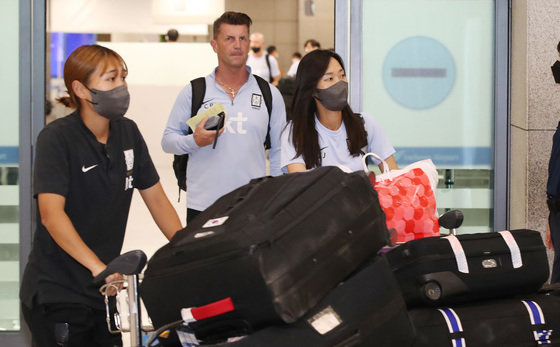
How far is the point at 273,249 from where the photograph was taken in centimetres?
228

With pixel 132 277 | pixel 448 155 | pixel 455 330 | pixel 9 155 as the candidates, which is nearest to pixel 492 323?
pixel 455 330

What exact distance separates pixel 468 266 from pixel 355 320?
2.52 feet

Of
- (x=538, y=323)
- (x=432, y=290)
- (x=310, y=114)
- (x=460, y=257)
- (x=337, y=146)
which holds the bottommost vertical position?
(x=538, y=323)

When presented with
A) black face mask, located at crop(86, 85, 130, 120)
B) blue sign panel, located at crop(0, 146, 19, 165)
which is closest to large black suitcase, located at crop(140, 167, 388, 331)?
black face mask, located at crop(86, 85, 130, 120)

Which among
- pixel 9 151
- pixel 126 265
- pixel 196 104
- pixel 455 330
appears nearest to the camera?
pixel 126 265

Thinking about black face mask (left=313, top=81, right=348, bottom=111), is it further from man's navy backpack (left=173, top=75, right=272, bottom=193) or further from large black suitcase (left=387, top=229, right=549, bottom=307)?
large black suitcase (left=387, top=229, right=549, bottom=307)

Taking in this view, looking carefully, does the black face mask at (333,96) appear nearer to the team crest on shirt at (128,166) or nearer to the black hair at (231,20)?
the black hair at (231,20)

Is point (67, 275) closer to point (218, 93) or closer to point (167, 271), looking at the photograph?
point (167, 271)

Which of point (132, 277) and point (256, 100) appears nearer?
point (132, 277)

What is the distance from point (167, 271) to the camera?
242cm

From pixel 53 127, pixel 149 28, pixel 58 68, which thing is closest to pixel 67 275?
Answer: pixel 53 127

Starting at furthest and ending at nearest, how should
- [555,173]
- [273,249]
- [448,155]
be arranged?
[448,155] → [555,173] → [273,249]

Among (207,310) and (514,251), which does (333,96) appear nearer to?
(514,251)

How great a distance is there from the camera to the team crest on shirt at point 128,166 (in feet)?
10.1
